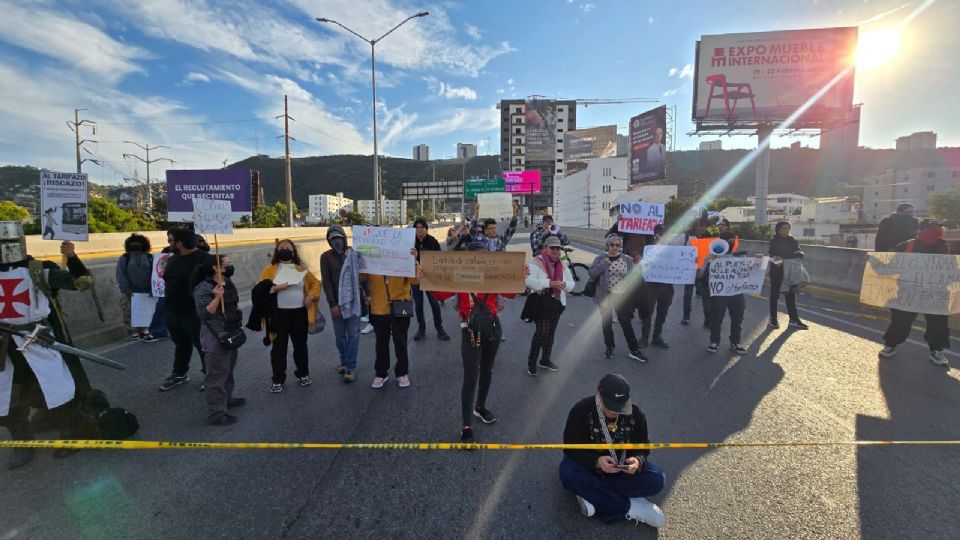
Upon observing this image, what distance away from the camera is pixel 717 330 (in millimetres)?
6340

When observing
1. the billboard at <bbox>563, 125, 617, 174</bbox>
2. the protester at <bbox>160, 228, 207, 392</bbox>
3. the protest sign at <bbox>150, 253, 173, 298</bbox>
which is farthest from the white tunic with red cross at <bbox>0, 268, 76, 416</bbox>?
the billboard at <bbox>563, 125, 617, 174</bbox>

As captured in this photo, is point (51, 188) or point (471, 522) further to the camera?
point (51, 188)

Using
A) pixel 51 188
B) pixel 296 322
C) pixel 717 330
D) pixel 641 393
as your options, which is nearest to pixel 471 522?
pixel 641 393

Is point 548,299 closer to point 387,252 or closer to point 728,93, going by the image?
point 387,252

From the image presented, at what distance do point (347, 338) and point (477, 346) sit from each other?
7.25 ft

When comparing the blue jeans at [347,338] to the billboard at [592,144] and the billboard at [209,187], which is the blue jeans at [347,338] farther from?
the billboard at [592,144]

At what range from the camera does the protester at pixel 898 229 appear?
21.6ft

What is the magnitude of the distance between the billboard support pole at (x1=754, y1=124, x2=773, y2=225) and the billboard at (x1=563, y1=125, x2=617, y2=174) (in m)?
60.8

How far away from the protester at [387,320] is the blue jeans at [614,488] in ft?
8.85

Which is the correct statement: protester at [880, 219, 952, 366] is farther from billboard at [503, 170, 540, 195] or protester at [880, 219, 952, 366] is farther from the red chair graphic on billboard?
billboard at [503, 170, 540, 195]

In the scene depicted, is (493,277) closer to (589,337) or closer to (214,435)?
(214,435)

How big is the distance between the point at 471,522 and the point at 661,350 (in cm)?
460

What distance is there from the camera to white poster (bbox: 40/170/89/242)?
6793 mm

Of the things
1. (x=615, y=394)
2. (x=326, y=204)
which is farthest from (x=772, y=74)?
(x=326, y=204)
